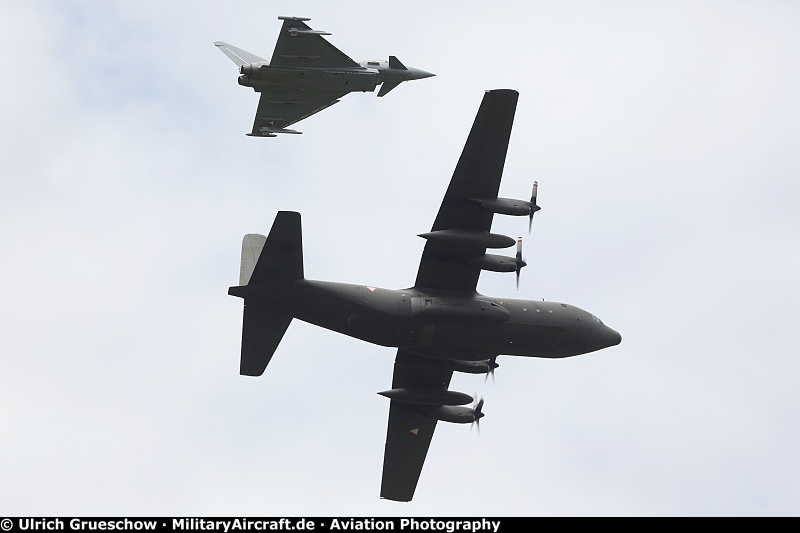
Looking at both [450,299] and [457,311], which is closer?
[457,311]

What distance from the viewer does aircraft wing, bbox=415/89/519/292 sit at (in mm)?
50469

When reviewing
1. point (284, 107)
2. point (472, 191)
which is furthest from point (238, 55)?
point (472, 191)

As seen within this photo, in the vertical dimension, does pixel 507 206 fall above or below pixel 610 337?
above

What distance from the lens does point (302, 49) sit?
5647cm

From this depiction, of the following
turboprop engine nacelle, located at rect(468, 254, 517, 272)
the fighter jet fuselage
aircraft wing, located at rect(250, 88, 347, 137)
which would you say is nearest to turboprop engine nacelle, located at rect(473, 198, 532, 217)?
turboprop engine nacelle, located at rect(468, 254, 517, 272)

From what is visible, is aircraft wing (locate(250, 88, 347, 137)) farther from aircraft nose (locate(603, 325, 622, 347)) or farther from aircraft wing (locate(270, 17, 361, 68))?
aircraft nose (locate(603, 325, 622, 347))

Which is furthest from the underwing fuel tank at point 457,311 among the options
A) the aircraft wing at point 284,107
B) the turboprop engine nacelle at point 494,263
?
the aircraft wing at point 284,107

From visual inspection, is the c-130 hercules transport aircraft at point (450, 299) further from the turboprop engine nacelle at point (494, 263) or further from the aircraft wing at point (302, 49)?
the aircraft wing at point (302, 49)

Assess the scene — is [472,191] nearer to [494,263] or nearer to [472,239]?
[472,239]

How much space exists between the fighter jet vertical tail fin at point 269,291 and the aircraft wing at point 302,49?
1010 cm

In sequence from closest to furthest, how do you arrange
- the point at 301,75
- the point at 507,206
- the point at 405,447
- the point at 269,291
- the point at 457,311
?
the point at 269,291
the point at 507,206
the point at 457,311
the point at 301,75
the point at 405,447

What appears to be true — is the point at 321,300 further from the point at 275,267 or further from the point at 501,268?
the point at 501,268

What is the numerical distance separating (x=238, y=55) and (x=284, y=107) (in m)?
3.37
